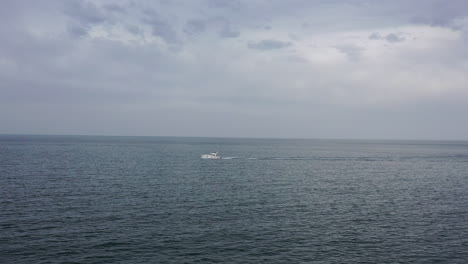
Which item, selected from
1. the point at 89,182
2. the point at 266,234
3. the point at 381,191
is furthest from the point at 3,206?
the point at 381,191

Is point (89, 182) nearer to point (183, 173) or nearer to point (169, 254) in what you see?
point (183, 173)

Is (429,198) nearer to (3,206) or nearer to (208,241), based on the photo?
(208,241)

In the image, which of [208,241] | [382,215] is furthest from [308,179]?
[208,241]

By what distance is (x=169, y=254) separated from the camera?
42969mm

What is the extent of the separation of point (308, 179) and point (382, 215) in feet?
139

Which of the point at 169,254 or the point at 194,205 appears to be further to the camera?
the point at 194,205

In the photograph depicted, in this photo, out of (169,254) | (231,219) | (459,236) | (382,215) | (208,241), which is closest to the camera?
(169,254)

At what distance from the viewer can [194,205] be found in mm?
66062

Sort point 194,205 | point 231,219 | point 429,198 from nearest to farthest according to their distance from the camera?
point 231,219, point 194,205, point 429,198

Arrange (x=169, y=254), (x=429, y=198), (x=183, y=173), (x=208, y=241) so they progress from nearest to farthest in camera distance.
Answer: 1. (x=169, y=254)
2. (x=208, y=241)
3. (x=429, y=198)
4. (x=183, y=173)

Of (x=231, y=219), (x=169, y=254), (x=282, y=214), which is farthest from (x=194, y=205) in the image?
(x=169, y=254)

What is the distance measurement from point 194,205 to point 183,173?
46030 millimetres

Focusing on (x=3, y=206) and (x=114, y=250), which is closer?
(x=114, y=250)

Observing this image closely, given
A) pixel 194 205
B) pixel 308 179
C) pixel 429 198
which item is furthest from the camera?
pixel 308 179
